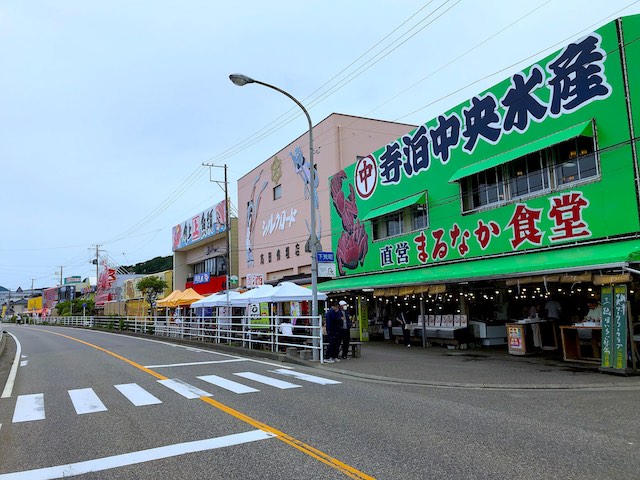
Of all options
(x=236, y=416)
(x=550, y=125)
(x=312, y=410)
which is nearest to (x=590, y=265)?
(x=550, y=125)

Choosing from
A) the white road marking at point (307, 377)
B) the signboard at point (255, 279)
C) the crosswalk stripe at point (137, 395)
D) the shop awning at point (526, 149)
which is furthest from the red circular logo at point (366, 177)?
the crosswalk stripe at point (137, 395)

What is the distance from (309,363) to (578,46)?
37.4 feet

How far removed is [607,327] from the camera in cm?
1080

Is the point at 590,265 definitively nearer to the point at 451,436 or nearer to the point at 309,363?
the point at 451,436

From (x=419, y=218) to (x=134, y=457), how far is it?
15374mm

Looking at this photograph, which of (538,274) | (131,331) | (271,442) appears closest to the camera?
(271,442)

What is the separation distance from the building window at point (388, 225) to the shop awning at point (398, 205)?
49 centimetres

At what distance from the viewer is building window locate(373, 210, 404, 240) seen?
20188 millimetres

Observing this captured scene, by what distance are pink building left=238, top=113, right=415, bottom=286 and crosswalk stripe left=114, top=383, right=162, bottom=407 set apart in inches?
656

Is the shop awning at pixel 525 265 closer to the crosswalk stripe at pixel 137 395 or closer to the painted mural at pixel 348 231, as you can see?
the painted mural at pixel 348 231

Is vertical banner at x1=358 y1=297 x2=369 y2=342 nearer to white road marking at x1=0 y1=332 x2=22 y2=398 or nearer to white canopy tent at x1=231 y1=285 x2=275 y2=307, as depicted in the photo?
white canopy tent at x1=231 y1=285 x2=275 y2=307

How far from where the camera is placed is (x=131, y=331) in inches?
1255

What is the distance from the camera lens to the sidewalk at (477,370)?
9.71 m

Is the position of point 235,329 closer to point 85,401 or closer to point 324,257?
point 324,257
